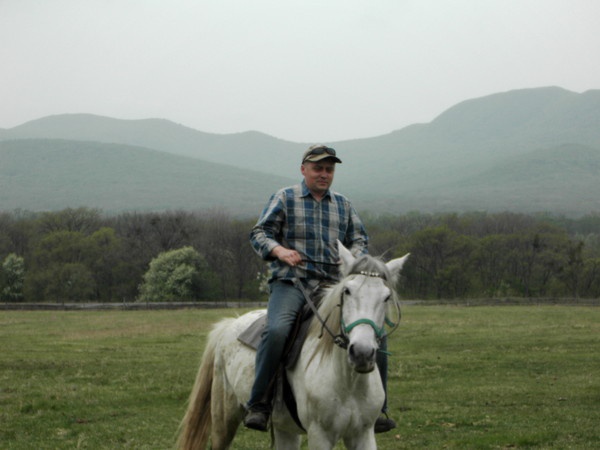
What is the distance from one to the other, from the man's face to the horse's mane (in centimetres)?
122

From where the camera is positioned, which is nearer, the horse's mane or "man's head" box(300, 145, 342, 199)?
the horse's mane

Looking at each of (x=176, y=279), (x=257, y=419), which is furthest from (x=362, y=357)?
(x=176, y=279)

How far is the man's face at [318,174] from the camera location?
7691 mm

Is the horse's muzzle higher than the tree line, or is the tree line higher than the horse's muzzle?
the horse's muzzle

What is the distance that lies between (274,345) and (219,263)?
86724mm

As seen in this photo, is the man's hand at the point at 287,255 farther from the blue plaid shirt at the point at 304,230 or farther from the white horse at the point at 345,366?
the white horse at the point at 345,366

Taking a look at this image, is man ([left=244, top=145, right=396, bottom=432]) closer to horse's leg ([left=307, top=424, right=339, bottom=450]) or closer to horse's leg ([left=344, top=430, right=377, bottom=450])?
horse's leg ([left=344, top=430, right=377, bottom=450])

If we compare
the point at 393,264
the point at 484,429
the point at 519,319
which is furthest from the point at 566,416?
the point at 519,319

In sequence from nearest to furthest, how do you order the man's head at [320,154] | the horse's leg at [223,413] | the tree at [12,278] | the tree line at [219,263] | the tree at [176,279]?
the man's head at [320,154]
the horse's leg at [223,413]
the tree at [176,279]
the tree line at [219,263]
the tree at [12,278]

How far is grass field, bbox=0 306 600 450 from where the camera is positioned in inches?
457

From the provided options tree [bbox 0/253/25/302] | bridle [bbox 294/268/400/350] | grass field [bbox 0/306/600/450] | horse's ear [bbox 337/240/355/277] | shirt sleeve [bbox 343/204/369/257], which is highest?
shirt sleeve [bbox 343/204/369/257]

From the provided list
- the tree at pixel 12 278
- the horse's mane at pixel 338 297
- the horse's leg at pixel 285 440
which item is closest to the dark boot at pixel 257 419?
the horse's leg at pixel 285 440

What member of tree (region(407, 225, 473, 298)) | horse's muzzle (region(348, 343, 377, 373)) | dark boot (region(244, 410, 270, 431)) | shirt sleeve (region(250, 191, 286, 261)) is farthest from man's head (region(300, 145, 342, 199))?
tree (region(407, 225, 473, 298))

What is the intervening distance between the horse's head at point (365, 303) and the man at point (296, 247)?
0.97m
